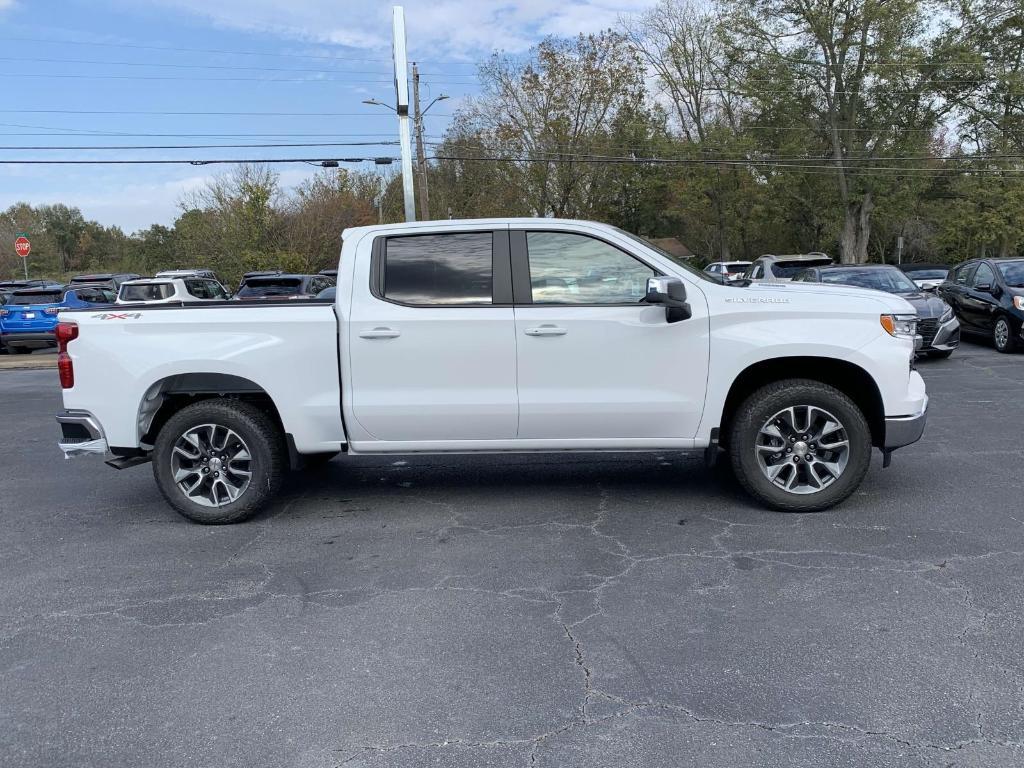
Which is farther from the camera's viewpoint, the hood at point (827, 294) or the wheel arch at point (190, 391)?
the wheel arch at point (190, 391)

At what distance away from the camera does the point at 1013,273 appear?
14133 millimetres

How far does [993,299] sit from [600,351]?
11734mm

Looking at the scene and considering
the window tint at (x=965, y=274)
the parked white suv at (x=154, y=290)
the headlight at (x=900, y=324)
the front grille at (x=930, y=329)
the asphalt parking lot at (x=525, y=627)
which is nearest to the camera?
the asphalt parking lot at (x=525, y=627)

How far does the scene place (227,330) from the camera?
17.9 feet

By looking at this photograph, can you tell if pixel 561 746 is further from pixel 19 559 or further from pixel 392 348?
pixel 19 559

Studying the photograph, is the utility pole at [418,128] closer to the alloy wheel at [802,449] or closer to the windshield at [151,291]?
the windshield at [151,291]

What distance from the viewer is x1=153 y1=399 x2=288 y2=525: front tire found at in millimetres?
5547

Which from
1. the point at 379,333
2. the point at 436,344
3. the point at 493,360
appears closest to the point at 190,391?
the point at 379,333

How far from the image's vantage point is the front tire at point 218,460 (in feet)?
18.2

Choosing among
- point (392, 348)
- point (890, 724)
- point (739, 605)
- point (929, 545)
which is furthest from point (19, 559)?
point (929, 545)

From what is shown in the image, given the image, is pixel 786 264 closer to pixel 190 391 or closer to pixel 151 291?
pixel 151 291

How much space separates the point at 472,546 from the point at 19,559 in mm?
2808

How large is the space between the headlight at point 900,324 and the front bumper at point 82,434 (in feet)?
17.0

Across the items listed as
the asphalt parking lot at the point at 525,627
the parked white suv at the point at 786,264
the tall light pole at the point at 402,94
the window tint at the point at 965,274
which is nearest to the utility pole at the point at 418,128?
the tall light pole at the point at 402,94
